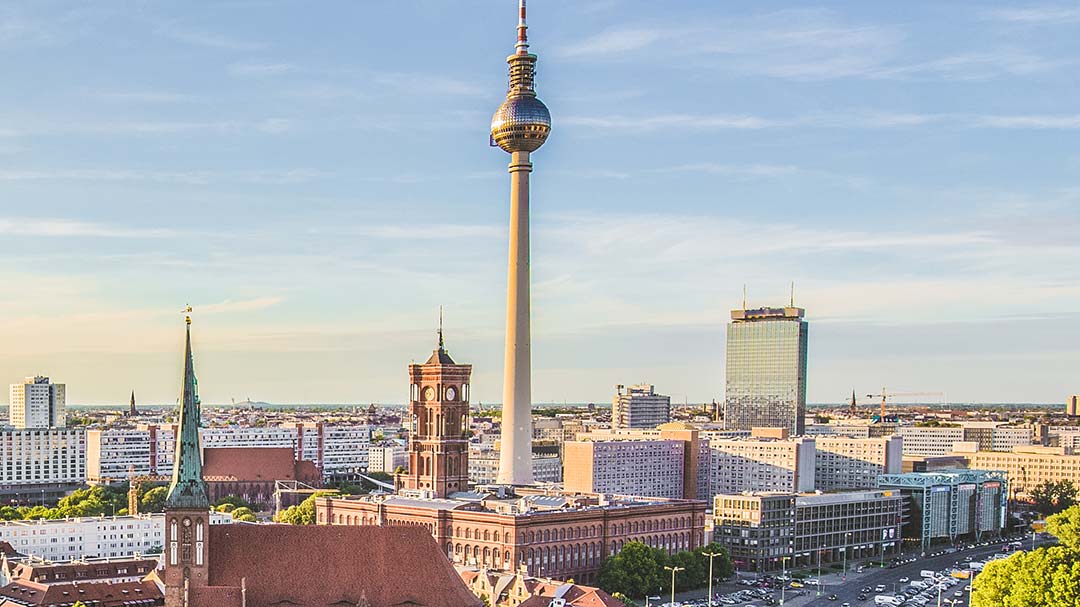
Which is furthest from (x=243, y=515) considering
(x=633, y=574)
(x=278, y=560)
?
(x=278, y=560)

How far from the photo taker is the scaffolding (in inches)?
6929

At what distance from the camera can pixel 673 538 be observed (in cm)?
13812

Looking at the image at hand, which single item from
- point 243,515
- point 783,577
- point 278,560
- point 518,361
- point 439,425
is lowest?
point 783,577

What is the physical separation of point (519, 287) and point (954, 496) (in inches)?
2650

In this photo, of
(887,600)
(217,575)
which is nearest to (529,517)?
(887,600)

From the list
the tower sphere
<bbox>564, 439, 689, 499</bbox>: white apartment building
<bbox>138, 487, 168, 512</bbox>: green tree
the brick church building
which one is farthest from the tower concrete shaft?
the brick church building

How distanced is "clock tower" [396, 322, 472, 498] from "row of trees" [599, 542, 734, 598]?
25.6m

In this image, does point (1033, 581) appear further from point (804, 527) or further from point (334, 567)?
point (804, 527)

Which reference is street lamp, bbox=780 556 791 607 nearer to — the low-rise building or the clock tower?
the low-rise building

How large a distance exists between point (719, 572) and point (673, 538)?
25.9ft

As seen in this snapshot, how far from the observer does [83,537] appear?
13562 cm

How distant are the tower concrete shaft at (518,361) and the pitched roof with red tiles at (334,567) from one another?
88.8 meters

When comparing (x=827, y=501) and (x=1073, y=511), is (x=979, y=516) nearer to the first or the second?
(x=827, y=501)

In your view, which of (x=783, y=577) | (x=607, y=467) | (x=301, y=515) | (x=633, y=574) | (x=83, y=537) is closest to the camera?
(x=633, y=574)
